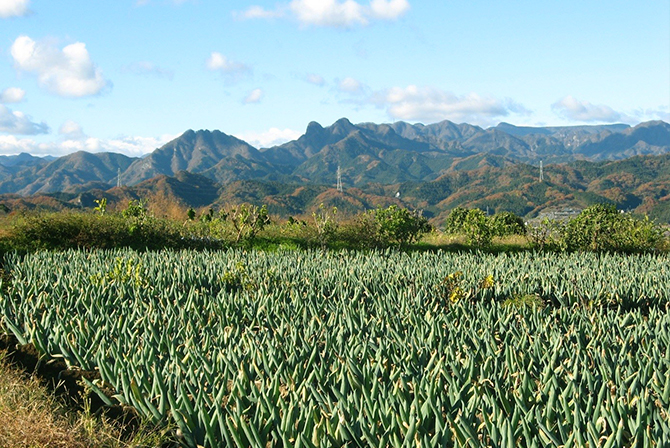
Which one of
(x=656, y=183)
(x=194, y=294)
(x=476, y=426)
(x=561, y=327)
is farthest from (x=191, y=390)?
(x=656, y=183)

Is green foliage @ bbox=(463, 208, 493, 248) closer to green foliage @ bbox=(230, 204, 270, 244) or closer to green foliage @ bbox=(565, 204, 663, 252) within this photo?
green foliage @ bbox=(565, 204, 663, 252)

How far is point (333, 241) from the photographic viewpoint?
1312 cm

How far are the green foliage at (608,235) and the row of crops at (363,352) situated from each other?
5.35m

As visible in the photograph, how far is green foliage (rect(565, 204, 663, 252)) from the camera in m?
12.3

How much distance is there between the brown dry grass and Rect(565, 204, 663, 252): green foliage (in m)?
11.0

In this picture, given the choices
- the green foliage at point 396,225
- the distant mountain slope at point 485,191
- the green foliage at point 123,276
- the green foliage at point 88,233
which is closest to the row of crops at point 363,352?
the green foliage at point 123,276

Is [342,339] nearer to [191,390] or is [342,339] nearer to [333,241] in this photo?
[191,390]

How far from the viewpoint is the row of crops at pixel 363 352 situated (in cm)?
285

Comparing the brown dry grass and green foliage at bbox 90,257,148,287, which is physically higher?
green foliage at bbox 90,257,148,287

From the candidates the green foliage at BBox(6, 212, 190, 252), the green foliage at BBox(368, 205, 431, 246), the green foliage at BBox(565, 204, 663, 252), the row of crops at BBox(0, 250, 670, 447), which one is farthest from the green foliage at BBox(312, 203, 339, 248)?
the row of crops at BBox(0, 250, 670, 447)

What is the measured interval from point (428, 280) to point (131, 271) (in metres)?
3.35

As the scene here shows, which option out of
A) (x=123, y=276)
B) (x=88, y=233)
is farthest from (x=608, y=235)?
(x=88, y=233)

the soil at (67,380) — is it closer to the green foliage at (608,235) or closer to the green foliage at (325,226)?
the green foliage at (325,226)

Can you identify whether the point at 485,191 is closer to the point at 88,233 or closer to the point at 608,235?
the point at 608,235
